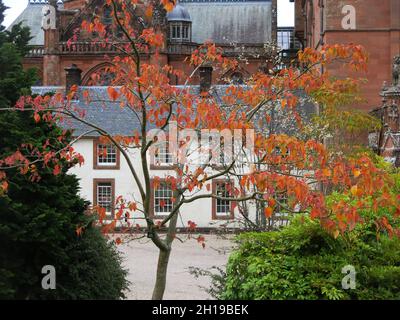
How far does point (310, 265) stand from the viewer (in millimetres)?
8445

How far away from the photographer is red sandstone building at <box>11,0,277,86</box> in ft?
167

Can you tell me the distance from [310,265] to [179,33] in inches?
1833

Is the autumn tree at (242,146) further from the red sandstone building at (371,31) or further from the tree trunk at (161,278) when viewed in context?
the red sandstone building at (371,31)

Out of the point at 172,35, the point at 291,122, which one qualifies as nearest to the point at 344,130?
the point at 291,122

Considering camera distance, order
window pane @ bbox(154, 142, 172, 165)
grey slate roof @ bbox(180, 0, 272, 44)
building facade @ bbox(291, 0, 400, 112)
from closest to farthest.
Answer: window pane @ bbox(154, 142, 172, 165), building facade @ bbox(291, 0, 400, 112), grey slate roof @ bbox(180, 0, 272, 44)

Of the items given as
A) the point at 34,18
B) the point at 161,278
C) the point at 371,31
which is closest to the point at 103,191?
the point at 371,31

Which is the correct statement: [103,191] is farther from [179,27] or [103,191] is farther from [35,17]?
[35,17]

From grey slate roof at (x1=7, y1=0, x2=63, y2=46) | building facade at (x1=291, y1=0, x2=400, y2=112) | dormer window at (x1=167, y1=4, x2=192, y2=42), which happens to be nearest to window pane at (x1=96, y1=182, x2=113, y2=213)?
building facade at (x1=291, y1=0, x2=400, y2=112)

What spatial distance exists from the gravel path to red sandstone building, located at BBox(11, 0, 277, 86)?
2265 centimetres

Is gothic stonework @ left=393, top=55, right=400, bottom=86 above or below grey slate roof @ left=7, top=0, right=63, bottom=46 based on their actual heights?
below

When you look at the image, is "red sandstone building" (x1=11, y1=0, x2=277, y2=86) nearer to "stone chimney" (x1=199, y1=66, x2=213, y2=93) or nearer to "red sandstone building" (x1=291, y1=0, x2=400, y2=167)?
"stone chimney" (x1=199, y1=66, x2=213, y2=93)
